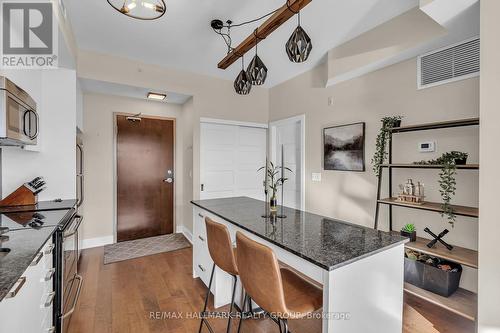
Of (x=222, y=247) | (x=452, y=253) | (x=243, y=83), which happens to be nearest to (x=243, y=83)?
(x=243, y=83)

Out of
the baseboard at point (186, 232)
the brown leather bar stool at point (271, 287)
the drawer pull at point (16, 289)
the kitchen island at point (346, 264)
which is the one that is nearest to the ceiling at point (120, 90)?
the baseboard at point (186, 232)

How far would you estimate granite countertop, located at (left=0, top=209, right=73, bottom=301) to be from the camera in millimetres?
906

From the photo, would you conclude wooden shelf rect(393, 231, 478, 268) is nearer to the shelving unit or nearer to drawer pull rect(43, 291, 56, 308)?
the shelving unit

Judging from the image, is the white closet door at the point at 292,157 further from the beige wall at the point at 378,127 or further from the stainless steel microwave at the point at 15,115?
the stainless steel microwave at the point at 15,115

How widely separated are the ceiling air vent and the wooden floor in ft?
6.94

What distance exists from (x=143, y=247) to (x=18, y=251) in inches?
112

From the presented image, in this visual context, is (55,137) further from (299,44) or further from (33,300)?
(299,44)

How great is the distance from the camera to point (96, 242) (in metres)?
3.84

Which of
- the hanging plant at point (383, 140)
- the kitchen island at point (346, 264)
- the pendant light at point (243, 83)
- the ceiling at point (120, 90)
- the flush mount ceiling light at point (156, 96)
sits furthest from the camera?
the flush mount ceiling light at point (156, 96)

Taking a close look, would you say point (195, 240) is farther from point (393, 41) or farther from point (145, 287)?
point (393, 41)

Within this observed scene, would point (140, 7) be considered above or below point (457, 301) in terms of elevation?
above

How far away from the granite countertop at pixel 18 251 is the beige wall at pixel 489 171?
2563 millimetres

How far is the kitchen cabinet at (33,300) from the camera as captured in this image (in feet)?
3.00

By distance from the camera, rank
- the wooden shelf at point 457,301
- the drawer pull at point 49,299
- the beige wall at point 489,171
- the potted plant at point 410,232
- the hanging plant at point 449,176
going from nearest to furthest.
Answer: the drawer pull at point 49,299 < the beige wall at point 489,171 < the wooden shelf at point 457,301 < the hanging plant at point 449,176 < the potted plant at point 410,232
